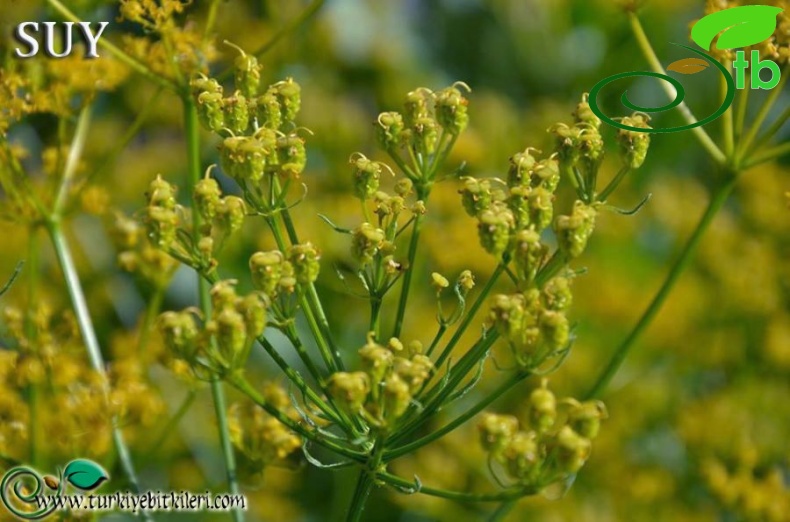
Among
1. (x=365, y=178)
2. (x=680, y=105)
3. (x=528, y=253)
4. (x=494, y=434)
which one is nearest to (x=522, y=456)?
(x=494, y=434)

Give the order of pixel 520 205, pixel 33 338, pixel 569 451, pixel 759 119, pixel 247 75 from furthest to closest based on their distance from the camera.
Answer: pixel 33 338 → pixel 759 119 → pixel 247 75 → pixel 520 205 → pixel 569 451

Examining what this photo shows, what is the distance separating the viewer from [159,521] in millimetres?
3879

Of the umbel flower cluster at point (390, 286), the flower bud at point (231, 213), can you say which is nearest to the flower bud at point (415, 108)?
the umbel flower cluster at point (390, 286)

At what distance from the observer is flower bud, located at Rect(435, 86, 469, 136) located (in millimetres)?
1957

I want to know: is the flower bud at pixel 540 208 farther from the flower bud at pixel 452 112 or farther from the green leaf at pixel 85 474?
the green leaf at pixel 85 474

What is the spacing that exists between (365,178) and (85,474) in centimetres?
82

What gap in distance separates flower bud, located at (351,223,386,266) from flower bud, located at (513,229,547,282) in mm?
210

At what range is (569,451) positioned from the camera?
1546 millimetres

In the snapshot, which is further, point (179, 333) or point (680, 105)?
point (680, 105)

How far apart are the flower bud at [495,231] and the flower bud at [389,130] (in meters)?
0.28

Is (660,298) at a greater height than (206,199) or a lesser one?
lesser

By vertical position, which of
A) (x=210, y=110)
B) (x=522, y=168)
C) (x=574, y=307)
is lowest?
(x=522, y=168)

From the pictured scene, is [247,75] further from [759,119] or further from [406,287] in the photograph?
[759,119]

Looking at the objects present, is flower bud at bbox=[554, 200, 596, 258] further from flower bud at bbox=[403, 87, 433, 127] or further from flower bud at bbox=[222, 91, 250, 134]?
flower bud at bbox=[222, 91, 250, 134]
